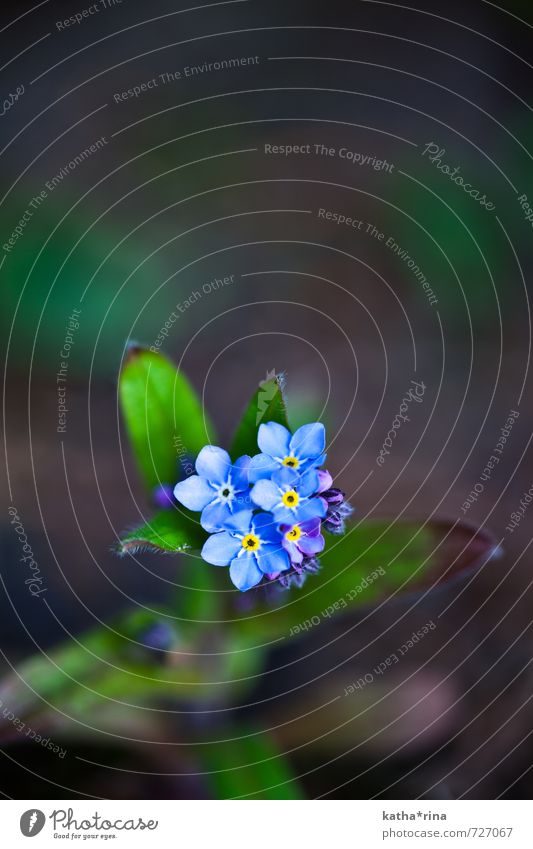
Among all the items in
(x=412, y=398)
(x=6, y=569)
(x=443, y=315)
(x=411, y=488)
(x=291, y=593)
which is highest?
(x=443, y=315)

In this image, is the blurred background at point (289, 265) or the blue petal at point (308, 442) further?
the blurred background at point (289, 265)

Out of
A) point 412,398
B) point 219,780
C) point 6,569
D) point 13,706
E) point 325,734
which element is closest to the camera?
point 13,706

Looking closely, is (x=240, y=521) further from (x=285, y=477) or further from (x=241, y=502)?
(x=285, y=477)

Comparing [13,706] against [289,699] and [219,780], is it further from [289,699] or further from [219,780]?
[289,699]

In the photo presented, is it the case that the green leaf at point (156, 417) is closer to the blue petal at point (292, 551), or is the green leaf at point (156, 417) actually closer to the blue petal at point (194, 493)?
the blue petal at point (194, 493)

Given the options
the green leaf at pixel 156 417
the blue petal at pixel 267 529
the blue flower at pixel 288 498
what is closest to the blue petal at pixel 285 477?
the blue flower at pixel 288 498

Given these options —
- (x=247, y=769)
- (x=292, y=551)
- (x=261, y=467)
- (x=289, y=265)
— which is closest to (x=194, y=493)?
(x=261, y=467)
